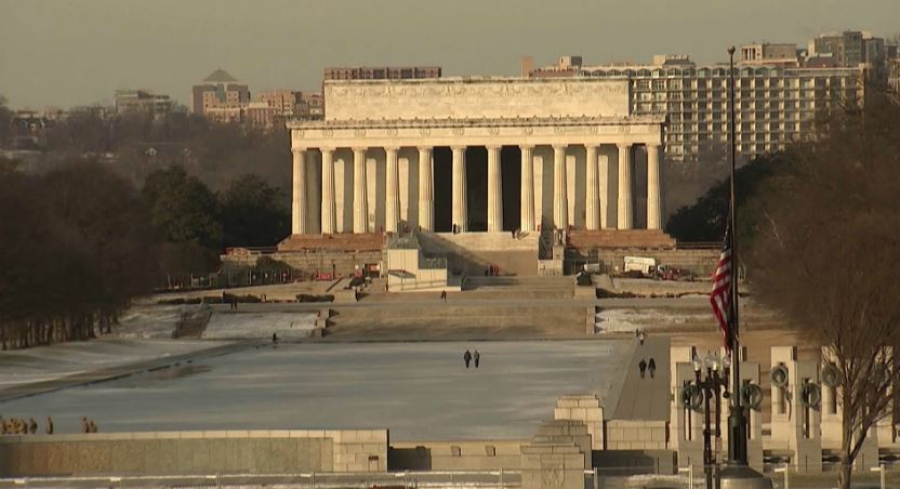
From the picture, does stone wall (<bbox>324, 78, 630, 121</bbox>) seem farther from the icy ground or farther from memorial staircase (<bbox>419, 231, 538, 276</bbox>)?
the icy ground

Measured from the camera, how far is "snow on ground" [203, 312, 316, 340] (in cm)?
9750

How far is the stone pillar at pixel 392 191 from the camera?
422ft

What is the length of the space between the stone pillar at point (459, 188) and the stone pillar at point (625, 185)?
23.7 ft

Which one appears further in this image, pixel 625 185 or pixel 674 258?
pixel 625 185

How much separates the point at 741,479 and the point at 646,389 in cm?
2955

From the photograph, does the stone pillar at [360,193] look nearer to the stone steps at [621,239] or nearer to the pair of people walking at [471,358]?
the stone steps at [621,239]

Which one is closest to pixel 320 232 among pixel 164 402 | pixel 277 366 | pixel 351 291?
pixel 351 291

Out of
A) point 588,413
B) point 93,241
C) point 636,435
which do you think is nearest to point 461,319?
point 93,241

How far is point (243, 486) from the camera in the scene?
45094mm

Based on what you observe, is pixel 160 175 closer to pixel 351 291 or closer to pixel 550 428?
pixel 351 291

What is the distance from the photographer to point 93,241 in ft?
331

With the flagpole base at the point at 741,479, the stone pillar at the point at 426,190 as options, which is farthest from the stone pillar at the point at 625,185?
the flagpole base at the point at 741,479

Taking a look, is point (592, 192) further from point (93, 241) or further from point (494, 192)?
point (93, 241)

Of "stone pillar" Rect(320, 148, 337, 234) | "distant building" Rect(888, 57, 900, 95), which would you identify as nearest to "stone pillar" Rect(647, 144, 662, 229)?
"distant building" Rect(888, 57, 900, 95)
